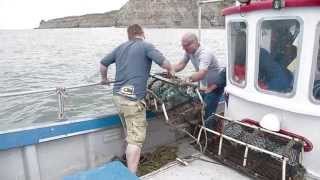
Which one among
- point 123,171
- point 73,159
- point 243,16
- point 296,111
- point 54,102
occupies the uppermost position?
point 243,16

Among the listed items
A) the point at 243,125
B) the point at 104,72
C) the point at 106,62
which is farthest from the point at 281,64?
the point at 104,72

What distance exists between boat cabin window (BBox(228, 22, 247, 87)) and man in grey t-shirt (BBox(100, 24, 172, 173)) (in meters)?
0.87

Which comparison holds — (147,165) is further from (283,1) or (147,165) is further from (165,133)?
(283,1)

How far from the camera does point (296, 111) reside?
4.16m

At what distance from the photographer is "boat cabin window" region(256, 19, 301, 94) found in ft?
13.4

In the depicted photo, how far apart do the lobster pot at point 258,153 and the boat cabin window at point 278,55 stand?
567 mm

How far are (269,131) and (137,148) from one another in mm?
1594

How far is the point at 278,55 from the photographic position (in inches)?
170

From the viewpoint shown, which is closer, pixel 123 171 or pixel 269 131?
pixel 123 171

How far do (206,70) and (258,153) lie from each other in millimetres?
1391

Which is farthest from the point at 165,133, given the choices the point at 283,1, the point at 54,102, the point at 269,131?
the point at 54,102

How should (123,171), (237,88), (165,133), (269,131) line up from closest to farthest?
(123,171) → (269,131) → (237,88) → (165,133)

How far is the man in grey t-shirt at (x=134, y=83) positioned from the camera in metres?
4.68

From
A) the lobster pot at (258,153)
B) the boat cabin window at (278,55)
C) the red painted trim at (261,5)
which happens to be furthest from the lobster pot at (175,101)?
the red painted trim at (261,5)
